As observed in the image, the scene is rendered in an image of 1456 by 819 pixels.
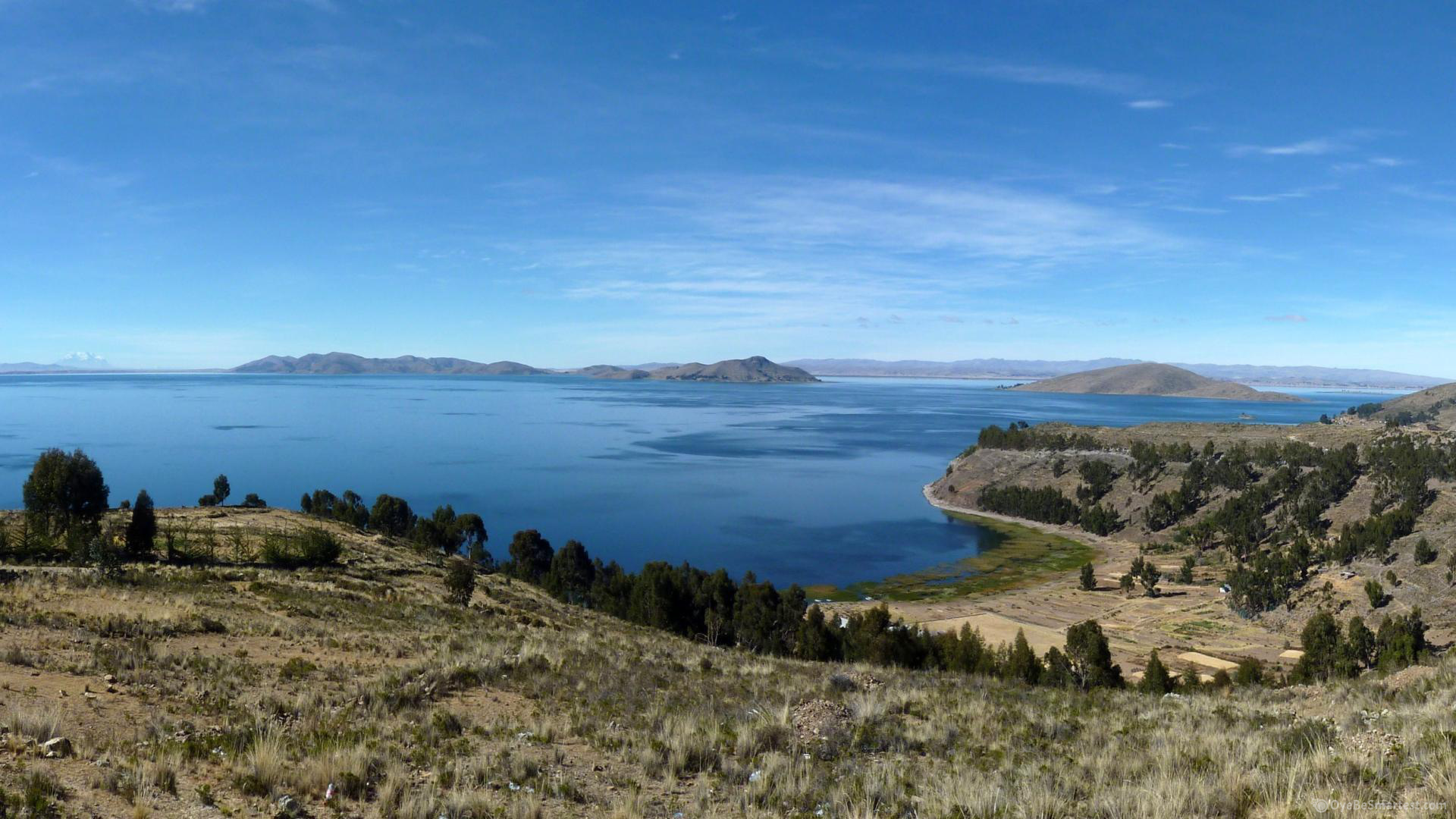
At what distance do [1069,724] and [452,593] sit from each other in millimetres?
29100

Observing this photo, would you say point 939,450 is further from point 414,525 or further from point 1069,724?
point 1069,724

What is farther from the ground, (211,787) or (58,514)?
(211,787)

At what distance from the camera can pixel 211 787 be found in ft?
29.1

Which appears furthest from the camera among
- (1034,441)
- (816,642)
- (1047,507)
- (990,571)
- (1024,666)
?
(1034,441)

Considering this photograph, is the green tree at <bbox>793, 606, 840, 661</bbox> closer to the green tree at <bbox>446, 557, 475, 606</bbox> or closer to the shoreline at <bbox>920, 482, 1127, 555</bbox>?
the green tree at <bbox>446, 557, 475, 606</bbox>

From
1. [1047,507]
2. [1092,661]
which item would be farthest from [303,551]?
[1047,507]

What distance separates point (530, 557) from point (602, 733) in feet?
183

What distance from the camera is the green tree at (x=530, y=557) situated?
209 feet

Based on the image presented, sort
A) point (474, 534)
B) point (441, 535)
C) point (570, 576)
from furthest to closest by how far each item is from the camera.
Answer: point (474, 534), point (441, 535), point (570, 576)

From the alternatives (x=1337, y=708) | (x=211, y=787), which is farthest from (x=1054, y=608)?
(x=211, y=787)

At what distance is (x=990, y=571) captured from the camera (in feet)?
269

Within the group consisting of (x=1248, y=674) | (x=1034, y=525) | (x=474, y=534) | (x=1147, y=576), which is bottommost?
(x=1034, y=525)

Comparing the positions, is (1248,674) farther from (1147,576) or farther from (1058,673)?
(1147,576)

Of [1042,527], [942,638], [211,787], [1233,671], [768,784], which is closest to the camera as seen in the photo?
[211,787]
